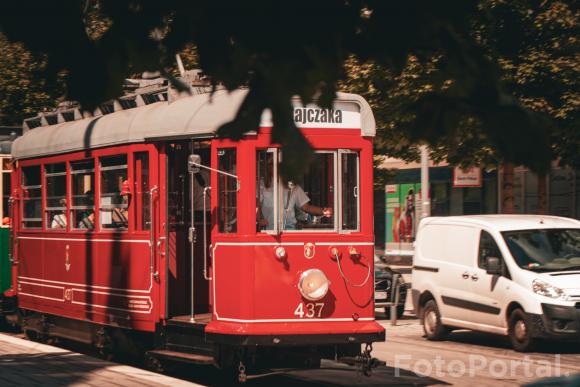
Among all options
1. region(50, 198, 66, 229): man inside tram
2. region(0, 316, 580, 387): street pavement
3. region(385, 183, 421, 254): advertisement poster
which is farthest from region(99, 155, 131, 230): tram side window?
region(385, 183, 421, 254): advertisement poster

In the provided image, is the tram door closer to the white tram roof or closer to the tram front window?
the white tram roof

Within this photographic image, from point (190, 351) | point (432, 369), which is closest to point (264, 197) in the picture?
point (190, 351)

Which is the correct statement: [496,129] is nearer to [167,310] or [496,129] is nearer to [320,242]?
[320,242]

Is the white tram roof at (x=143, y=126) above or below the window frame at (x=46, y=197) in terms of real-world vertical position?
above

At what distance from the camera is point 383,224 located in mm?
45656

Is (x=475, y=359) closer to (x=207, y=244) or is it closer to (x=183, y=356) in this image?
(x=207, y=244)

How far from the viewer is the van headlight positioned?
1493 centimetres

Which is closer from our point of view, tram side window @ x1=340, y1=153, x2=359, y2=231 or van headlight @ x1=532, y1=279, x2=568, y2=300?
tram side window @ x1=340, y1=153, x2=359, y2=231

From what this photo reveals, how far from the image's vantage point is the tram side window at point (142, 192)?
42.3ft

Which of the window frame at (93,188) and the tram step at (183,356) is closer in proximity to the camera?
the tram step at (183,356)

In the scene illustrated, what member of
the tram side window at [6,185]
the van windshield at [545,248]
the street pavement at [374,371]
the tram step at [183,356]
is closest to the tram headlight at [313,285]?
the street pavement at [374,371]

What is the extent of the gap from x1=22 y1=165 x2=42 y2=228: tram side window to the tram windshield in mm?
5861

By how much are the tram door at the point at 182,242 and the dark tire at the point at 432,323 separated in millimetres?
5421

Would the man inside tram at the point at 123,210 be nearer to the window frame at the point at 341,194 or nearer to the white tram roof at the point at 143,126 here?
the white tram roof at the point at 143,126
